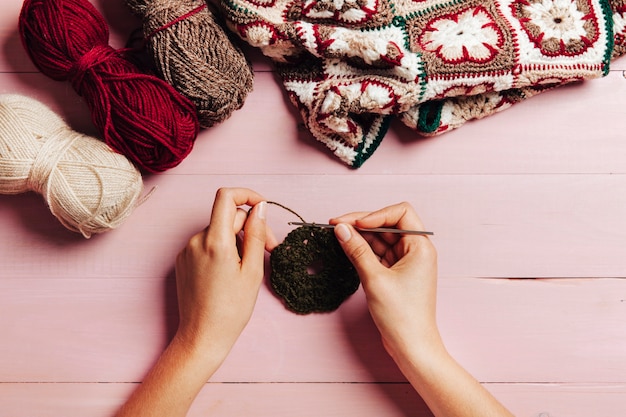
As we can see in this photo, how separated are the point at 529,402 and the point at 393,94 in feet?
1.88

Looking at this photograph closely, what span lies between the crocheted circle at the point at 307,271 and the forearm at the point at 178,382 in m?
0.15

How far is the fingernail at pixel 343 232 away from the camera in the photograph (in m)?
0.83

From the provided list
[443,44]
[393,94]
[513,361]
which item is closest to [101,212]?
[393,94]

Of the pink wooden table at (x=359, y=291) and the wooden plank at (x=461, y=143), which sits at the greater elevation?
the wooden plank at (x=461, y=143)

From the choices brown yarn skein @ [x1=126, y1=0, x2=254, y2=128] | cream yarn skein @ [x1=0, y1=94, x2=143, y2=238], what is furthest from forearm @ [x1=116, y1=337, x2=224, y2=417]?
brown yarn skein @ [x1=126, y1=0, x2=254, y2=128]

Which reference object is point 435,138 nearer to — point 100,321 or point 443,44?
point 443,44

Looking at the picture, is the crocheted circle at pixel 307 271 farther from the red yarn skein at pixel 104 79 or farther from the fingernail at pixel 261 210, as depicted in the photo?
the red yarn skein at pixel 104 79

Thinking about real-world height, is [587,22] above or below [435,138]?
above

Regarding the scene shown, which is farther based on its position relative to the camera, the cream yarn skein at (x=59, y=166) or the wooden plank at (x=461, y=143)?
the wooden plank at (x=461, y=143)

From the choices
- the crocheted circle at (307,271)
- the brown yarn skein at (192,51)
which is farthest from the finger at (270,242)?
the brown yarn skein at (192,51)

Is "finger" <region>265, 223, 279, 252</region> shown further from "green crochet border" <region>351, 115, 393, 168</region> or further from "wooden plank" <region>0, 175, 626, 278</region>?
A: "green crochet border" <region>351, 115, 393, 168</region>

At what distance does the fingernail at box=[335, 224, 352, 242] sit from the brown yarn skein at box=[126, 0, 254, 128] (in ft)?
0.85

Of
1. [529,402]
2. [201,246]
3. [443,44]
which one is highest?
[443,44]

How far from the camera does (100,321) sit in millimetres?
906
